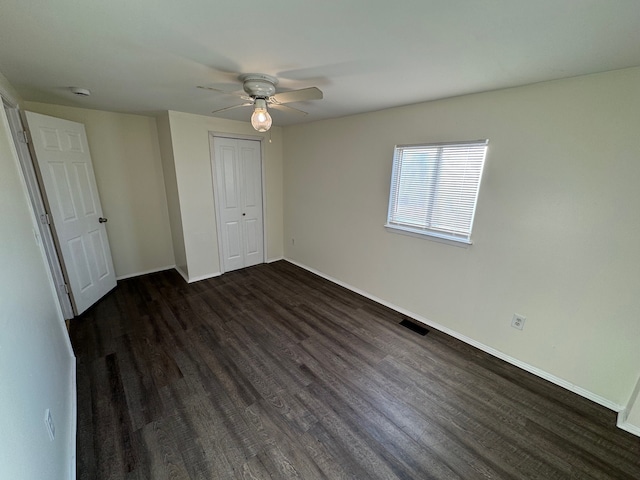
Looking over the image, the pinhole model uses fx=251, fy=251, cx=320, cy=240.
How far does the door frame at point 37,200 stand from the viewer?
2.23 m

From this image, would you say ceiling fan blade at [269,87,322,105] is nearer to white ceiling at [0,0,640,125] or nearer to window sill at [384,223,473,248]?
white ceiling at [0,0,640,125]

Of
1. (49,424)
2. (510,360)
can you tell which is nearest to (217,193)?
(49,424)

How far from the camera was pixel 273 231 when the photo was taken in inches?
176

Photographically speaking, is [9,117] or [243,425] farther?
[9,117]

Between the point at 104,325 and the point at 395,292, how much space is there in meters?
3.20

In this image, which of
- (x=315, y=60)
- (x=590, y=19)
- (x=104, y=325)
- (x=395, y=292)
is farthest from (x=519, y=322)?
(x=104, y=325)

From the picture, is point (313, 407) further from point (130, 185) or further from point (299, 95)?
point (130, 185)

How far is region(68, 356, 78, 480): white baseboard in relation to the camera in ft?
4.46

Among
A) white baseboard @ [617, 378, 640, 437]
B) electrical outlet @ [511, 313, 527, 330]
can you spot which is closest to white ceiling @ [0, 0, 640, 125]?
electrical outlet @ [511, 313, 527, 330]

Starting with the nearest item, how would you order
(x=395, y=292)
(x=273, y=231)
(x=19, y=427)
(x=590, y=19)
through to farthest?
1. (x=19, y=427)
2. (x=590, y=19)
3. (x=395, y=292)
4. (x=273, y=231)

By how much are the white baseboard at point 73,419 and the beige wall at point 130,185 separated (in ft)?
6.24

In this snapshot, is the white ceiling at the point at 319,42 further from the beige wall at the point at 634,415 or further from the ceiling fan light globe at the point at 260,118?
the beige wall at the point at 634,415

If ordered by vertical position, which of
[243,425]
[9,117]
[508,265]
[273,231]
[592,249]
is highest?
[9,117]

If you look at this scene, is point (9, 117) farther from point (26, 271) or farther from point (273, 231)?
point (273, 231)
